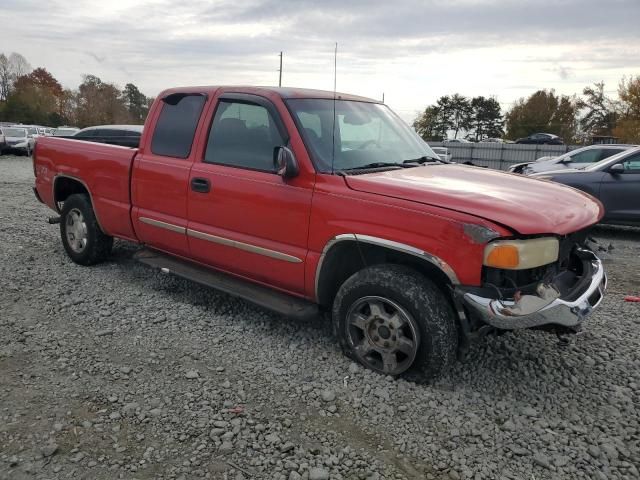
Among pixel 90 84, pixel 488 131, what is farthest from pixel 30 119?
pixel 488 131

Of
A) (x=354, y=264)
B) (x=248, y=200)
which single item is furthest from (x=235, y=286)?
(x=354, y=264)

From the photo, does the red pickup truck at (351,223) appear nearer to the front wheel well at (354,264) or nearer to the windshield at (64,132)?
the front wheel well at (354,264)

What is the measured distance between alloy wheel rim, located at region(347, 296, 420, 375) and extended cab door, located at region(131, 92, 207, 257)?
1.78 m

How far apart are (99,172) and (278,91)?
226 cm

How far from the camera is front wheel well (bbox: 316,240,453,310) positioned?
3.46 metres

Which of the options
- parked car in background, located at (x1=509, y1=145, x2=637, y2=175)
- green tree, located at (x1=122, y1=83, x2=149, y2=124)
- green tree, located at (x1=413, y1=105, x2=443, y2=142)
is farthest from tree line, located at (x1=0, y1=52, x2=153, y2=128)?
parked car in background, located at (x1=509, y1=145, x2=637, y2=175)

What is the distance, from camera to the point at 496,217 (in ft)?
9.83

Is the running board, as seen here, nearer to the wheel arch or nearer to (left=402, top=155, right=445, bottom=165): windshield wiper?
the wheel arch

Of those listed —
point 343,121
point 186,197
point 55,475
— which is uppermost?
Answer: point 343,121

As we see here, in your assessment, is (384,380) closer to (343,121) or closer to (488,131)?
(343,121)

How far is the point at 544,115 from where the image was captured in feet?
199

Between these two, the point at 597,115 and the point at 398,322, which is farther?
the point at 597,115

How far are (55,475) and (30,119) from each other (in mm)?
76114

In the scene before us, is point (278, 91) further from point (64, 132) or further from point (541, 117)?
point (541, 117)
